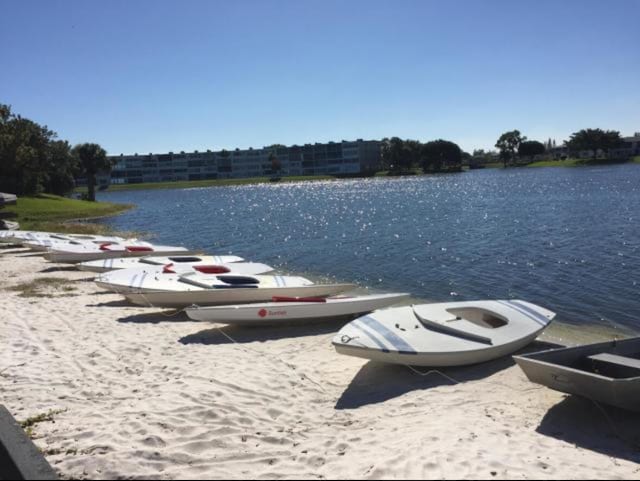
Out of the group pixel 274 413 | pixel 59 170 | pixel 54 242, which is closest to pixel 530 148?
pixel 59 170

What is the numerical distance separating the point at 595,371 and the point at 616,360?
0.38 meters

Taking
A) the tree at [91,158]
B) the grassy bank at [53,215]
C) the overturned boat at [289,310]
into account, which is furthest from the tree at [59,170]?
the overturned boat at [289,310]

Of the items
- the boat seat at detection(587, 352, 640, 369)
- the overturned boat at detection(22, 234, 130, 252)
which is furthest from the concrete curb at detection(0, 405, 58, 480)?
the overturned boat at detection(22, 234, 130, 252)

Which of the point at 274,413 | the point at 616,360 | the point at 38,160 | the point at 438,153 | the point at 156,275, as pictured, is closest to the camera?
the point at 274,413

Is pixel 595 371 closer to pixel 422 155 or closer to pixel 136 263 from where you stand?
pixel 136 263

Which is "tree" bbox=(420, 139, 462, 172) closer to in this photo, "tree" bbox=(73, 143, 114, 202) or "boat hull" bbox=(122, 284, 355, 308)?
"tree" bbox=(73, 143, 114, 202)

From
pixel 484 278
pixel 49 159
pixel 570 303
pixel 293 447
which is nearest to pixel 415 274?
pixel 484 278

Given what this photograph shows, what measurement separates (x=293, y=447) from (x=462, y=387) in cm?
403

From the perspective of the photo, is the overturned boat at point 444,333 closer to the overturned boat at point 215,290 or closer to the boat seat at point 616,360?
the boat seat at point 616,360

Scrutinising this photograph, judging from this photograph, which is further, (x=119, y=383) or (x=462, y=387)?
(x=462, y=387)

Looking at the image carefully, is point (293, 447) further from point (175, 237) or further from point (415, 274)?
point (175, 237)

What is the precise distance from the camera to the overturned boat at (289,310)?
12297 millimetres

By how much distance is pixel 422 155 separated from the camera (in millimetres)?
170625

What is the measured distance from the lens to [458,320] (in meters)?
11.1
